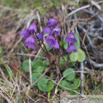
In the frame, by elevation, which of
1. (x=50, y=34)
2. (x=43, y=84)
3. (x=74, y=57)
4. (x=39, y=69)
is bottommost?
(x=43, y=84)

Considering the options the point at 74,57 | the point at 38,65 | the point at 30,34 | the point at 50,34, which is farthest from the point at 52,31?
the point at 38,65

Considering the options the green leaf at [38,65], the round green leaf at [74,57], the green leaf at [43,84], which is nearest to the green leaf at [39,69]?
the green leaf at [38,65]

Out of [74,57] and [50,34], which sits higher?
Answer: [50,34]

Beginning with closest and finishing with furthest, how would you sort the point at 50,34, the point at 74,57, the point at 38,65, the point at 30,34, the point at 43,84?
the point at 50,34, the point at 30,34, the point at 43,84, the point at 74,57, the point at 38,65

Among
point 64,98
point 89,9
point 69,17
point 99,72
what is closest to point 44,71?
point 64,98

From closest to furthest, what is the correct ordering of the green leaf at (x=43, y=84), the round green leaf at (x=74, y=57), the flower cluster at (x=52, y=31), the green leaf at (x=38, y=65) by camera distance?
the flower cluster at (x=52, y=31) < the green leaf at (x=43, y=84) < the round green leaf at (x=74, y=57) < the green leaf at (x=38, y=65)

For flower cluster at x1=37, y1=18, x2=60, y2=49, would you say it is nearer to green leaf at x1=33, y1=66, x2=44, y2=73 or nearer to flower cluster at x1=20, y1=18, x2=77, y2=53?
flower cluster at x1=20, y1=18, x2=77, y2=53

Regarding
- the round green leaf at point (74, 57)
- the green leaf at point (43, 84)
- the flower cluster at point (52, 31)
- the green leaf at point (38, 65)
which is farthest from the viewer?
the green leaf at point (38, 65)

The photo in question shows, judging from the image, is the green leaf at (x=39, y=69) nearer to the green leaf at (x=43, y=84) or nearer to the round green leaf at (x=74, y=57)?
the green leaf at (x=43, y=84)

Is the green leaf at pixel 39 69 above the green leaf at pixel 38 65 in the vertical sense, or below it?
below

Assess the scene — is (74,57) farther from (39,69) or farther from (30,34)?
(30,34)

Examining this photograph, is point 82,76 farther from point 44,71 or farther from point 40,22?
point 40,22
